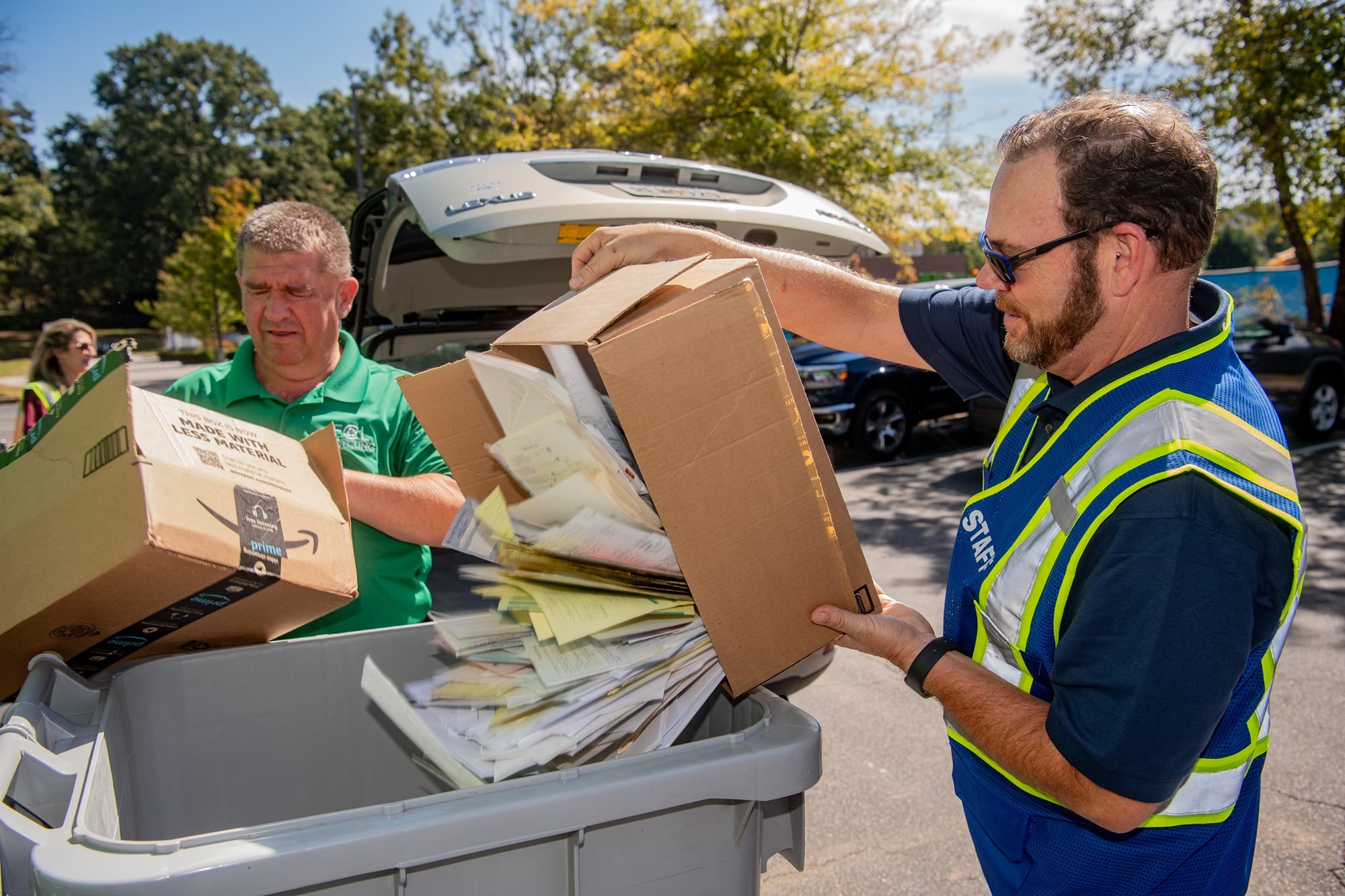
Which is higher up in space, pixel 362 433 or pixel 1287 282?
pixel 1287 282

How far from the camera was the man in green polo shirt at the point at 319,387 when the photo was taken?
2348 mm

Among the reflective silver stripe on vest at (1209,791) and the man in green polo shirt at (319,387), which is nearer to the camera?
the reflective silver stripe on vest at (1209,791)

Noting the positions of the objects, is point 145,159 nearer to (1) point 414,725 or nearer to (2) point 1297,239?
(2) point 1297,239

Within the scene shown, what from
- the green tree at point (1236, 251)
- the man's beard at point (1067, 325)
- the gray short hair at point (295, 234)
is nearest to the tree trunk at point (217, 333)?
the gray short hair at point (295, 234)

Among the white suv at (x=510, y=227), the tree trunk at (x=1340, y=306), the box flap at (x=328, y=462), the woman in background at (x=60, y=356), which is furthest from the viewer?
the tree trunk at (x=1340, y=306)

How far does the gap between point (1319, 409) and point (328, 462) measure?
39.6ft

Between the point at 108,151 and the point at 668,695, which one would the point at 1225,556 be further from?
the point at 108,151

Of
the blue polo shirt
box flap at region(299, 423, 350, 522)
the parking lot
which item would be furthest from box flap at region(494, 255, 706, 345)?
the parking lot

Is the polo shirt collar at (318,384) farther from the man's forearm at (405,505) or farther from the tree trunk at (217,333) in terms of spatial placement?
the tree trunk at (217,333)

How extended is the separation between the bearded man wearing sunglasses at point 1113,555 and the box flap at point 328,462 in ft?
3.20

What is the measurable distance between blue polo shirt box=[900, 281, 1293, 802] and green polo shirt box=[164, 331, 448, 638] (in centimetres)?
168

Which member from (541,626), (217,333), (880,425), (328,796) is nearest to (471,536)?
(541,626)

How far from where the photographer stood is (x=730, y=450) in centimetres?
132

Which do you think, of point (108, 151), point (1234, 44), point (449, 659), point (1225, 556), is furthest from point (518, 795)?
point (108, 151)
